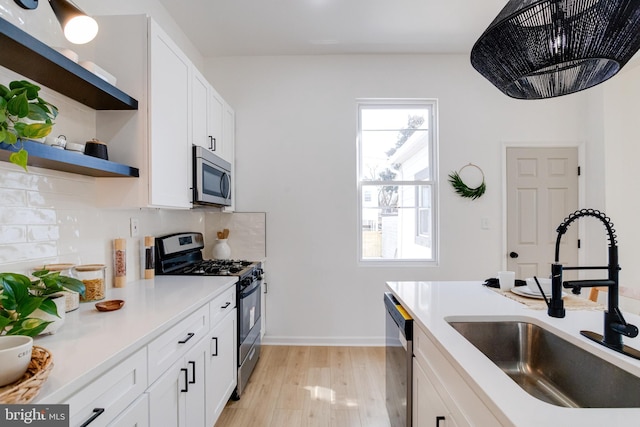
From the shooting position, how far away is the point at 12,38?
105 centimetres

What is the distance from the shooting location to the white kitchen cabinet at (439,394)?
833mm

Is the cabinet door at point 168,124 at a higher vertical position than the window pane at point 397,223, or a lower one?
higher

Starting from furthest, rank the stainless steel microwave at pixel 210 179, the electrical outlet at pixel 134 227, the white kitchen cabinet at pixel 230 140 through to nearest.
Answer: the white kitchen cabinet at pixel 230 140 → the stainless steel microwave at pixel 210 179 → the electrical outlet at pixel 134 227

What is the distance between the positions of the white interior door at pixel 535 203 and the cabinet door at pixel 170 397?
321 cm

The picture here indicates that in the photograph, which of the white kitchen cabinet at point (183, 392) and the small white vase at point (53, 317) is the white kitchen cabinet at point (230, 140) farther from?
the small white vase at point (53, 317)

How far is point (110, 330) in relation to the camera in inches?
44.7

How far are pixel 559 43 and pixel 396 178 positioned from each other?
91.8 inches

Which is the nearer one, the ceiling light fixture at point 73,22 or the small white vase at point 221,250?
the ceiling light fixture at point 73,22

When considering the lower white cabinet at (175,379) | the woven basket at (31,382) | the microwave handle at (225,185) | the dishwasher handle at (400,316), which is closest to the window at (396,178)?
the microwave handle at (225,185)

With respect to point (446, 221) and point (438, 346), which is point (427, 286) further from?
point (446, 221)

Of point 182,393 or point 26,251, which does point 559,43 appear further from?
point 26,251

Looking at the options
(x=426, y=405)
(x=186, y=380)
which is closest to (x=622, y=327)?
(x=426, y=405)

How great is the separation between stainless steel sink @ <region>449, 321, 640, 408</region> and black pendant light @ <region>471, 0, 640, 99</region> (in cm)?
102

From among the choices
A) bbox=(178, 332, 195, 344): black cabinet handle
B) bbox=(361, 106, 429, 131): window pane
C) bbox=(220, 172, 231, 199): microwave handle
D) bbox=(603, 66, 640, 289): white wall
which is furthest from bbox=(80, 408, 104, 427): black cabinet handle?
bbox=(603, 66, 640, 289): white wall
